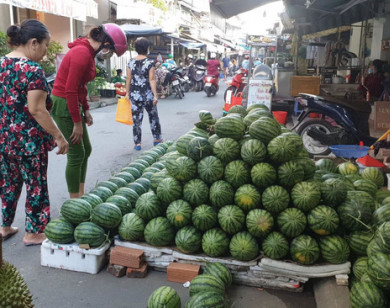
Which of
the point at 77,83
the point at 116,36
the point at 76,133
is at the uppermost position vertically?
the point at 116,36

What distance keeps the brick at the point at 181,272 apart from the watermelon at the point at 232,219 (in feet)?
1.37

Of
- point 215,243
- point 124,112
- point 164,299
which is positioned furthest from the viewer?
point 124,112

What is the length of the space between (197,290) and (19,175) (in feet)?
6.85

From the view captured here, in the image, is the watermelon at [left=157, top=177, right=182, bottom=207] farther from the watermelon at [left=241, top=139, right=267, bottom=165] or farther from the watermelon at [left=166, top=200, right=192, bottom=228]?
the watermelon at [left=241, top=139, right=267, bottom=165]

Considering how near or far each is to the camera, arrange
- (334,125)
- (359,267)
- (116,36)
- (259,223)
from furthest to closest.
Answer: (334,125)
(116,36)
(259,223)
(359,267)

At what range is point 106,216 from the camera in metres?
3.42

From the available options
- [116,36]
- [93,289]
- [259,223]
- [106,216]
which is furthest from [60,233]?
[116,36]

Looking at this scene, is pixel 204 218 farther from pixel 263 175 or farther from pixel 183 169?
pixel 263 175

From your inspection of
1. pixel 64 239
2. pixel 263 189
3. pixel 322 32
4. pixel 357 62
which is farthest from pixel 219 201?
pixel 322 32

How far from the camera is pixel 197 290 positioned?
110 inches

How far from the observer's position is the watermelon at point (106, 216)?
3.42 meters

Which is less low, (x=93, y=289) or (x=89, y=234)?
(x=89, y=234)

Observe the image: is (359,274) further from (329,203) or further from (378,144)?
(378,144)

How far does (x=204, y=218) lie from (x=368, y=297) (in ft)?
4.53
